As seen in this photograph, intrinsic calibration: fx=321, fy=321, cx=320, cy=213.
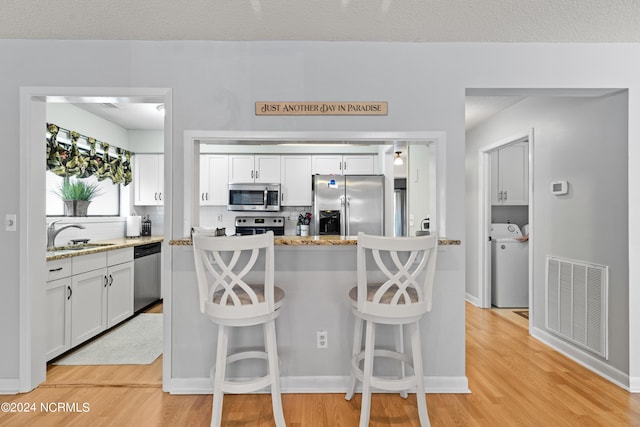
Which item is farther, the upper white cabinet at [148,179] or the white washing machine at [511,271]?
the upper white cabinet at [148,179]

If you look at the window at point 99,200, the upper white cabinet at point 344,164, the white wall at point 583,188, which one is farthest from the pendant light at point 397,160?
the window at point 99,200

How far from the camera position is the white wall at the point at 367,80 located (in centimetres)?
220

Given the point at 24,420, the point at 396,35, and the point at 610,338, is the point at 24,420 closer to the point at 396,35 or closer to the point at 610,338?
the point at 396,35

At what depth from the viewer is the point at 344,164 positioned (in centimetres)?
462

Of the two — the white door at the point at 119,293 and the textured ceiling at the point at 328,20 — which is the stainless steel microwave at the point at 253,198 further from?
the textured ceiling at the point at 328,20

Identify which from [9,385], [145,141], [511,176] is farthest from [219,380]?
[511,176]

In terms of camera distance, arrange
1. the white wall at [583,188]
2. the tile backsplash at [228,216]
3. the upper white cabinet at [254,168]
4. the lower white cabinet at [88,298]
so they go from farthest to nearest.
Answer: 1. the tile backsplash at [228,216]
2. the upper white cabinet at [254,168]
3. the lower white cabinet at [88,298]
4. the white wall at [583,188]

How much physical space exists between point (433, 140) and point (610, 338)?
1.96 m

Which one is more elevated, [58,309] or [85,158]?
[85,158]

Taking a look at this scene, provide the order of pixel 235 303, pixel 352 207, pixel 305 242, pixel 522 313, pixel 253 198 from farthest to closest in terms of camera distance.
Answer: pixel 253 198, pixel 352 207, pixel 522 313, pixel 305 242, pixel 235 303

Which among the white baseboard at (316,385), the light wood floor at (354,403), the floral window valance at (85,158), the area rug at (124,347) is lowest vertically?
the light wood floor at (354,403)

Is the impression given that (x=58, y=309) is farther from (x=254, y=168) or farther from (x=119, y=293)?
(x=254, y=168)

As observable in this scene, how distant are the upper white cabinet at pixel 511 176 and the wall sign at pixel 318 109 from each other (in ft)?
9.50

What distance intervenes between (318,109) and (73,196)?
2.97m
